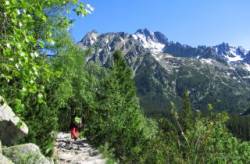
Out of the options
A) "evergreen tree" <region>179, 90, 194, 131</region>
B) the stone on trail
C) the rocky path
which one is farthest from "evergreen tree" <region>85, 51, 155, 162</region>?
"evergreen tree" <region>179, 90, 194, 131</region>

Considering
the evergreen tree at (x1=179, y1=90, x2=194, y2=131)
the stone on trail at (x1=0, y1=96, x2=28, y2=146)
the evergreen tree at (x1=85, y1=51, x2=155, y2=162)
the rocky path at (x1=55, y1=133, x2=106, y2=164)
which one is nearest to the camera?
the evergreen tree at (x1=179, y1=90, x2=194, y2=131)

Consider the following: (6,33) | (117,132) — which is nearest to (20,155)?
(6,33)

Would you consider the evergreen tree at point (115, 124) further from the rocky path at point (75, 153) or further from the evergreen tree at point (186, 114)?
the evergreen tree at point (186, 114)

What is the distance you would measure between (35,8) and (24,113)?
50.8 ft

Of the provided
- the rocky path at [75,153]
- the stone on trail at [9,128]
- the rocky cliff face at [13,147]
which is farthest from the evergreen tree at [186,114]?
the rocky path at [75,153]

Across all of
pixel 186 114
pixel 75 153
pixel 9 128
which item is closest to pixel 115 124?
pixel 75 153

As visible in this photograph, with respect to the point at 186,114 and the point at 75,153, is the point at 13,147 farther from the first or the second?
the point at 75,153

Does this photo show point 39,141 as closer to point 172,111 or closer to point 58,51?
point 172,111

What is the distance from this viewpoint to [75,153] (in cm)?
3456

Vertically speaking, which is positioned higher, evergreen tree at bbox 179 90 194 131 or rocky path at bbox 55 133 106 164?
evergreen tree at bbox 179 90 194 131

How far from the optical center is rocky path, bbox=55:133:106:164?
93.9 feet

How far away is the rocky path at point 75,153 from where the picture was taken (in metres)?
28.6

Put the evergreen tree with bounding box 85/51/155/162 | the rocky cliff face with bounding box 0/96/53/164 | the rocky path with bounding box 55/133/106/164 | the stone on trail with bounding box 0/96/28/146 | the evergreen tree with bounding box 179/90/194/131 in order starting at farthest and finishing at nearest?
1. the evergreen tree with bounding box 85/51/155/162
2. the rocky path with bounding box 55/133/106/164
3. the stone on trail with bounding box 0/96/28/146
4. the rocky cliff face with bounding box 0/96/53/164
5. the evergreen tree with bounding box 179/90/194/131

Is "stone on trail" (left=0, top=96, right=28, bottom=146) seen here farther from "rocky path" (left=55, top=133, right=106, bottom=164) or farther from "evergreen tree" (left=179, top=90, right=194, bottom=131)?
"evergreen tree" (left=179, top=90, right=194, bottom=131)
